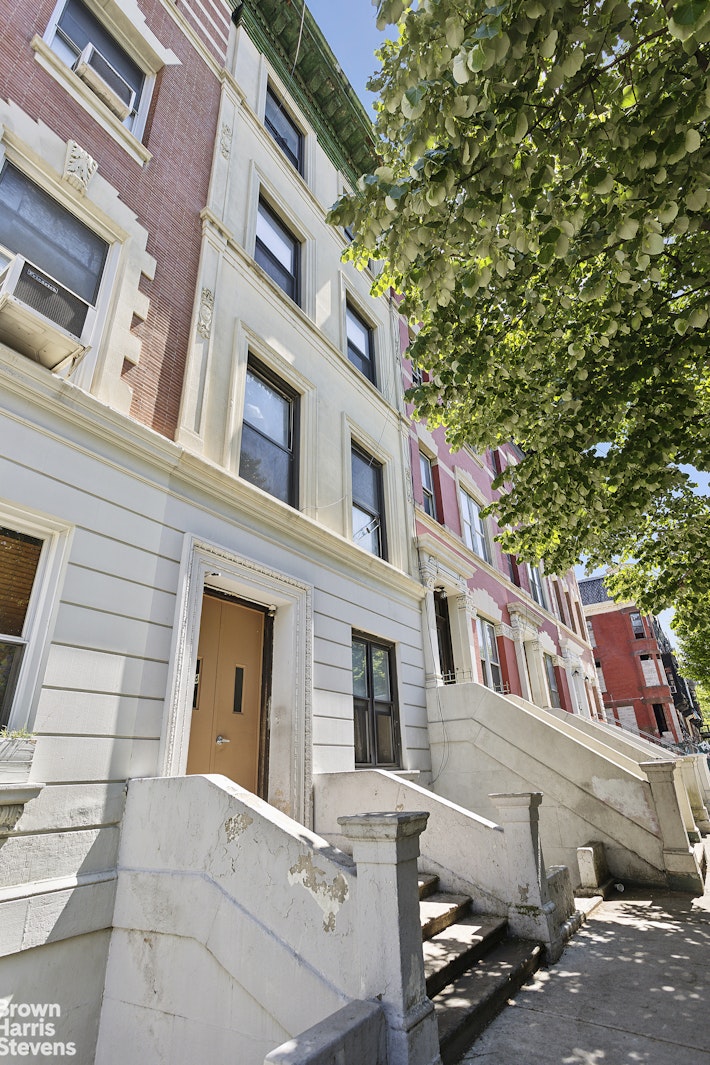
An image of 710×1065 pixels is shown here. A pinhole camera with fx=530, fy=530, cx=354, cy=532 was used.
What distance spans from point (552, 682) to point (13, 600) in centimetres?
1711

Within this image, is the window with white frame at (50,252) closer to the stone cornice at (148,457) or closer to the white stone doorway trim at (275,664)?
the stone cornice at (148,457)

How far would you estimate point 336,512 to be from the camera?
8477 millimetres

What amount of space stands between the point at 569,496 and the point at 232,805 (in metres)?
5.76

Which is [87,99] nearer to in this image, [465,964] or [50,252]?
[50,252]

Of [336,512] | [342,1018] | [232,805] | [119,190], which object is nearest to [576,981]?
[342,1018]

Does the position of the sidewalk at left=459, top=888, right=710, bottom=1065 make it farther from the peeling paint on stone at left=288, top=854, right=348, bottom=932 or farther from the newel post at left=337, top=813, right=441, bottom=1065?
the peeling paint on stone at left=288, top=854, right=348, bottom=932

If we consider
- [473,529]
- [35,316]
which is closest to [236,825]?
[35,316]

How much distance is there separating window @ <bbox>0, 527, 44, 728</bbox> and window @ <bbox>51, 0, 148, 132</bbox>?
6013 mm

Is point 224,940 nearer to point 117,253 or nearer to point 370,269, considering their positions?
point 117,253

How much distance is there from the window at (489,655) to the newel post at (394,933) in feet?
31.4

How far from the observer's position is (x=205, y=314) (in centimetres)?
696

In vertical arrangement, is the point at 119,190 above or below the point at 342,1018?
above

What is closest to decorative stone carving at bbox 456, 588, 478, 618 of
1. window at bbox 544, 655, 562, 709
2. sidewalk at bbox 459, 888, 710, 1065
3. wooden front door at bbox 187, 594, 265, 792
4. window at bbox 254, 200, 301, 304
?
wooden front door at bbox 187, 594, 265, 792

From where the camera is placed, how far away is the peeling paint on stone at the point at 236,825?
3686 mm
